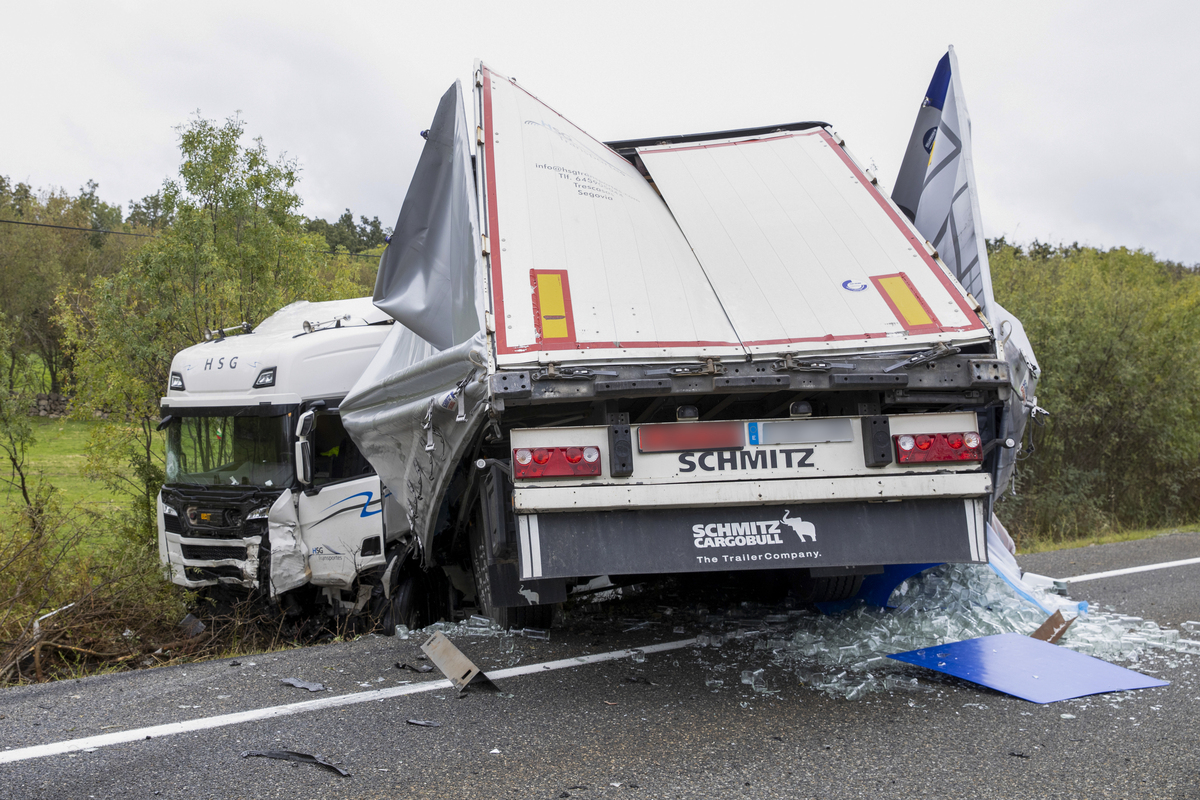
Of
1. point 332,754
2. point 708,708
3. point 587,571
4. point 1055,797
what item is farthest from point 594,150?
point 1055,797

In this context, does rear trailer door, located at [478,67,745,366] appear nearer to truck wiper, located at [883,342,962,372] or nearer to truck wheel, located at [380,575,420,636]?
truck wiper, located at [883,342,962,372]

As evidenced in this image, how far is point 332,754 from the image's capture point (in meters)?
3.27

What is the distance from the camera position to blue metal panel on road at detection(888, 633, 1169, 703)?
3.94 metres

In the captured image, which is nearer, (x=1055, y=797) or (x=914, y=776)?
(x=1055, y=797)

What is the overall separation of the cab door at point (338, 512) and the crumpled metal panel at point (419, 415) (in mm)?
1135

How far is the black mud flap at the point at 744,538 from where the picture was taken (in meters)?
3.67

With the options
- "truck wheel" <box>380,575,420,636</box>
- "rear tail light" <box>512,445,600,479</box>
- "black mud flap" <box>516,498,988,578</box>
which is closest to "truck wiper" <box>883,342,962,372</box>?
"black mud flap" <box>516,498,988,578</box>

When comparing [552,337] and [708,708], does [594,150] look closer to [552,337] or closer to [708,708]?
[552,337]

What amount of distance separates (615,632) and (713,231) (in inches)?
97.3

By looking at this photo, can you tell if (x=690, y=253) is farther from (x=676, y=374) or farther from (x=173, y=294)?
(x=173, y=294)

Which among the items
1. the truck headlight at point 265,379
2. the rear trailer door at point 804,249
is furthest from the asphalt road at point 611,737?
the truck headlight at point 265,379

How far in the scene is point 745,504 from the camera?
12.2ft

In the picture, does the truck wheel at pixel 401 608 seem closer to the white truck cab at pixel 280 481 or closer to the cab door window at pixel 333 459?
the white truck cab at pixel 280 481

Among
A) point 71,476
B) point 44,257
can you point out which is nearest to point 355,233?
point 44,257
